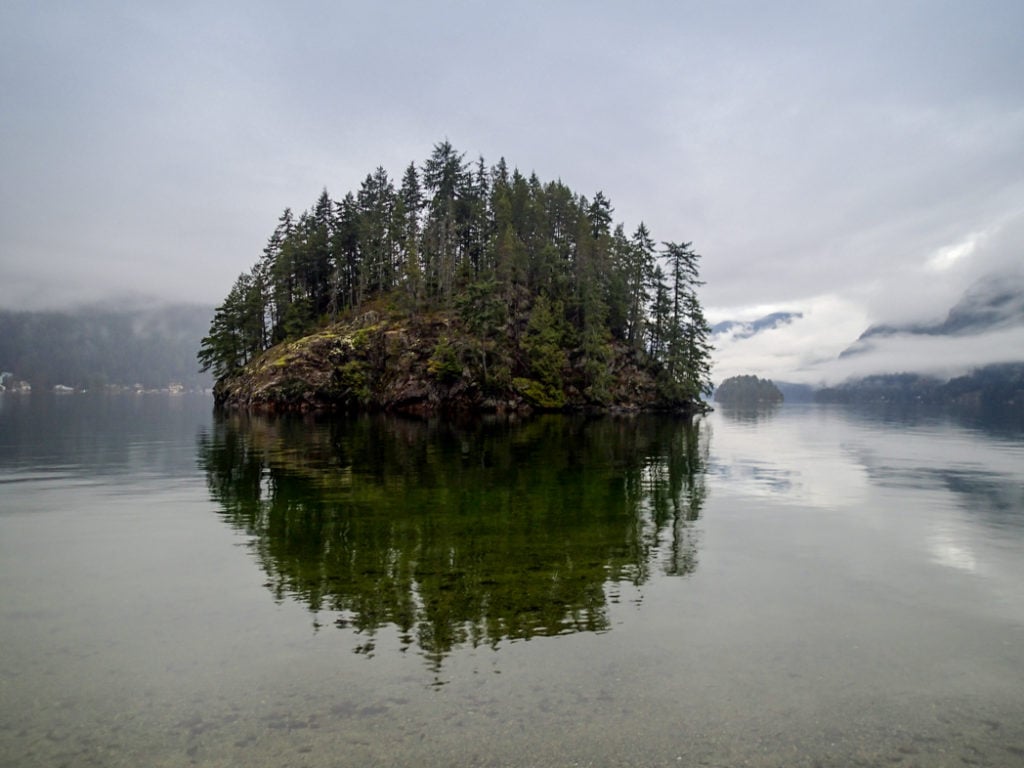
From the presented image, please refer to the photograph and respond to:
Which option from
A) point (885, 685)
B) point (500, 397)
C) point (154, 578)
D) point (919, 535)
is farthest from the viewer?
point (500, 397)

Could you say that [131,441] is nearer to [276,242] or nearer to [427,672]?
[427,672]

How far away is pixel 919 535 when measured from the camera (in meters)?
17.8

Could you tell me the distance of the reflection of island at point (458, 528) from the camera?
37.3 ft

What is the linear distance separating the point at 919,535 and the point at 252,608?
61.4 feet

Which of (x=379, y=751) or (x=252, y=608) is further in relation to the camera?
(x=252, y=608)

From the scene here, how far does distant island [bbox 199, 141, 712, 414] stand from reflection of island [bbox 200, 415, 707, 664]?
46278mm

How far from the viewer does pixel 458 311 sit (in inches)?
3607

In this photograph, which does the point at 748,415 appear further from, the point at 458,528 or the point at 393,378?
the point at 458,528

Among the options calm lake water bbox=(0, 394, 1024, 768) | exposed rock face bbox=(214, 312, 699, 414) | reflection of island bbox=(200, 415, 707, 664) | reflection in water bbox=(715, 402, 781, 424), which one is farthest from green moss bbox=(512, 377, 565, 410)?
calm lake water bbox=(0, 394, 1024, 768)

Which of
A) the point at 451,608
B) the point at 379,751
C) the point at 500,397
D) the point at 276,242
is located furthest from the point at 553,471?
the point at 276,242

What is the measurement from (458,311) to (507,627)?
3272 inches

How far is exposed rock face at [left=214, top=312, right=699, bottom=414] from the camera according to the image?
8456 cm

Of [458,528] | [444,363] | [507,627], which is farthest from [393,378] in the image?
[507,627]

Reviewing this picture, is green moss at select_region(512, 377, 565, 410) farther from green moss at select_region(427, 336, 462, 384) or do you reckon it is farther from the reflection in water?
the reflection in water
